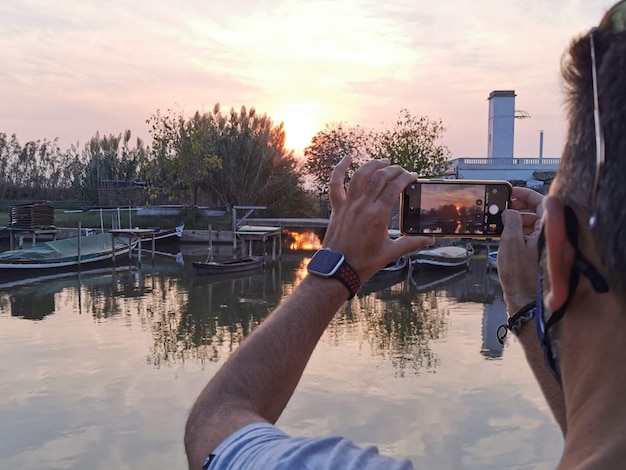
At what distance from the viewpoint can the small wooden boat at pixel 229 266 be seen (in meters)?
18.6

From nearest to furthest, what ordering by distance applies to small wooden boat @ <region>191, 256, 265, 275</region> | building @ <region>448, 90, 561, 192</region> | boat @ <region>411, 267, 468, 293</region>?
boat @ <region>411, 267, 468, 293</region>
small wooden boat @ <region>191, 256, 265, 275</region>
building @ <region>448, 90, 561, 192</region>

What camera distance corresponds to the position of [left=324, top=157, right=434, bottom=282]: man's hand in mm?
1113

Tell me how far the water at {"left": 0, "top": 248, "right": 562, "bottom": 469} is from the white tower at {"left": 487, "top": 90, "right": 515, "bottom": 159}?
1603 cm

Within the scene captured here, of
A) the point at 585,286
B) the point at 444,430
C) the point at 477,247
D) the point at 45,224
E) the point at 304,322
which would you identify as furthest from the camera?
the point at 477,247

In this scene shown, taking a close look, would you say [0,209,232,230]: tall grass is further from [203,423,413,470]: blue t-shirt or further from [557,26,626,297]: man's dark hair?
[557,26,626,297]: man's dark hair

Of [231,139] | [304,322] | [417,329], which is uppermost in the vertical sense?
[231,139]

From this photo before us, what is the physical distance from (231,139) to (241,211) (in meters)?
4.59

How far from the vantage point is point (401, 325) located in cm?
1255

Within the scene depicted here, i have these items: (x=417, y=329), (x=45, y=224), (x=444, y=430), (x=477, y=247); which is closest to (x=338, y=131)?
(x=477, y=247)

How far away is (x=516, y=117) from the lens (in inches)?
1171

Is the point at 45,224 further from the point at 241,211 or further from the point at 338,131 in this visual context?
the point at 338,131

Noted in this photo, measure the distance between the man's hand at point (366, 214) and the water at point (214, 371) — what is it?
208 inches

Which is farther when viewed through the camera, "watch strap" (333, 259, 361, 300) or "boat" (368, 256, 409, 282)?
"boat" (368, 256, 409, 282)

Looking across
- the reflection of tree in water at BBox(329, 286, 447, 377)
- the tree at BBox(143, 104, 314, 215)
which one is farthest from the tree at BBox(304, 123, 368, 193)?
the reflection of tree in water at BBox(329, 286, 447, 377)
